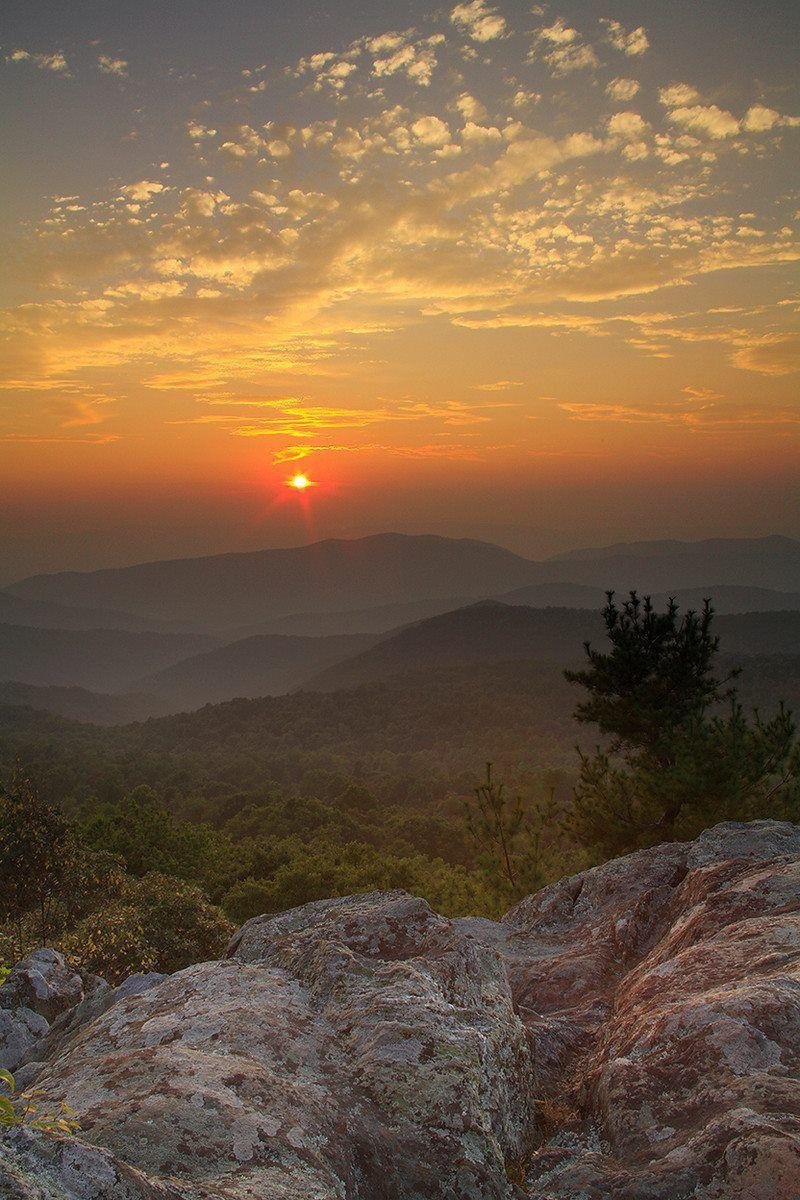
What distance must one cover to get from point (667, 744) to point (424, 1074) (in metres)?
19.4

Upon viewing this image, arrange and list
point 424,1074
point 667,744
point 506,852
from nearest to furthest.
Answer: point 424,1074
point 667,744
point 506,852

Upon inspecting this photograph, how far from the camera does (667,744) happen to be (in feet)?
76.7

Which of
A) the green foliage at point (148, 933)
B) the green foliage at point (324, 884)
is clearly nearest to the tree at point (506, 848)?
the green foliage at point (324, 884)

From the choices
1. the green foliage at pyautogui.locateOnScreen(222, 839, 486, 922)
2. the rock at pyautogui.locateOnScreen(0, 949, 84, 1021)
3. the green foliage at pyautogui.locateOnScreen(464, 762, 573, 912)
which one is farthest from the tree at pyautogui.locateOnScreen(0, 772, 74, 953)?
the rock at pyautogui.locateOnScreen(0, 949, 84, 1021)

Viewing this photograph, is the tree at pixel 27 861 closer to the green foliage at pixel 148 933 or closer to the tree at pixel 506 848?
the green foliage at pixel 148 933

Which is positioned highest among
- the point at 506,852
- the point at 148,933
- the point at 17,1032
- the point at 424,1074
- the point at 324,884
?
the point at 424,1074

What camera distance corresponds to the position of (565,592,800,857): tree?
844 inches

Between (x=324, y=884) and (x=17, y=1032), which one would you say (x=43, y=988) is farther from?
(x=324, y=884)

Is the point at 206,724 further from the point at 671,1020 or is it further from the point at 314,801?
the point at 671,1020

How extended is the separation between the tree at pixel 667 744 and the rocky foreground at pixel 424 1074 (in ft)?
38.7

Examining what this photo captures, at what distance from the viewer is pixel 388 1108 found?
5.77 metres

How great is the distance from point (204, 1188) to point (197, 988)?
12.5 ft

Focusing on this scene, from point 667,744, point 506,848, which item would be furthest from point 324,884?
point 667,744

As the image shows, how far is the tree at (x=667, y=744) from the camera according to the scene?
70.3ft
